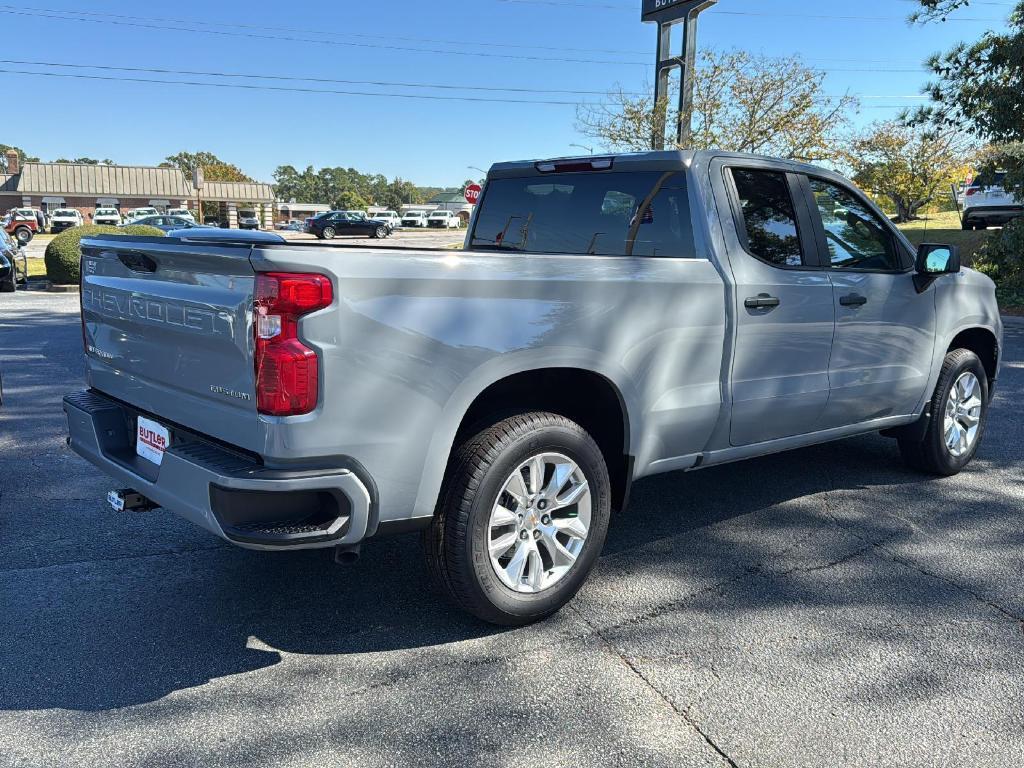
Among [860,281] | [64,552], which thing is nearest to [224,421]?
[64,552]

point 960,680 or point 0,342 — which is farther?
point 0,342

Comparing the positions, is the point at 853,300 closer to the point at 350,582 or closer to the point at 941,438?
the point at 941,438

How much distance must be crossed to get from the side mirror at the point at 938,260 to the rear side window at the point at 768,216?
933 mm

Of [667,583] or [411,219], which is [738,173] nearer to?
[667,583]

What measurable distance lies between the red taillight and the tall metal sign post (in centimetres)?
1702

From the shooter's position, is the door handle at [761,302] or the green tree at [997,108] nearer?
the door handle at [761,302]

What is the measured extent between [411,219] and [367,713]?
85977mm

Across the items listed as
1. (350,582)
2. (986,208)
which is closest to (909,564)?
(350,582)

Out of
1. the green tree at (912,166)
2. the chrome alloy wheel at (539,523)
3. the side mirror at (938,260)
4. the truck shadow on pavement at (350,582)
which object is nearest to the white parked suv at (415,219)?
the green tree at (912,166)

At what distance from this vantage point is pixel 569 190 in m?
4.38

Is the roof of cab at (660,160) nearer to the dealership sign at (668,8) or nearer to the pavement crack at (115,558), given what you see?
the pavement crack at (115,558)

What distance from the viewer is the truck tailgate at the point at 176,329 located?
2.74m

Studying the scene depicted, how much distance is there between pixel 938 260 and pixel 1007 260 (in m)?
13.9

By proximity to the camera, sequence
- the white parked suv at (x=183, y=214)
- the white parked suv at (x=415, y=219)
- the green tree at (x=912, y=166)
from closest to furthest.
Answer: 1. the green tree at (x=912, y=166)
2. the white parked suv at (x=183, y=214)
3. the white parked suv at (x=415, y=219)
